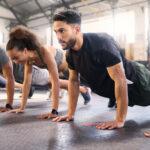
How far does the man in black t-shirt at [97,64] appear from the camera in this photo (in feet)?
6.17

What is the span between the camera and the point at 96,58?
1945 mm

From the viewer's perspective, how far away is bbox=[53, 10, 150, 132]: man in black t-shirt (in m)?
1.88

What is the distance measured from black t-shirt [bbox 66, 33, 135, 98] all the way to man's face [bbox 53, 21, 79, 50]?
97 millimetres

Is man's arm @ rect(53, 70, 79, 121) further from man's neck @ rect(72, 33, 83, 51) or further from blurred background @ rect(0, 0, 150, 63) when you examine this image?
blurred background @ rect(0, 0, 150, 63)

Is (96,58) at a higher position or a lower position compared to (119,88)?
higher

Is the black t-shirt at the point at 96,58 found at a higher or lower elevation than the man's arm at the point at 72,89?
higher

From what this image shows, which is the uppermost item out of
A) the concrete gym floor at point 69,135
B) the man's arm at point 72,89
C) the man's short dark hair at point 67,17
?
the man's short dark hair at point 67,17

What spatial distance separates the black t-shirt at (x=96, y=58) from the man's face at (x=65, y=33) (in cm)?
10

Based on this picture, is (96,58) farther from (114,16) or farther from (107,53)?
(114,16)

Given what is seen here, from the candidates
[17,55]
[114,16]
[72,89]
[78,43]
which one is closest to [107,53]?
[78,43]

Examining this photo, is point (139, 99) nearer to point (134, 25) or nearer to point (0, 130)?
point (0, 130)

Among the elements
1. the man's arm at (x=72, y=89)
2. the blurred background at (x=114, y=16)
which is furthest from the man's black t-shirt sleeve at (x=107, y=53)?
the blurred background at (x=114, y=16)

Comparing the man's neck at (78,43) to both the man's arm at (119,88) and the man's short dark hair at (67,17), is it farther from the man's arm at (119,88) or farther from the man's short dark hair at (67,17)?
the man's arm at (119,88)

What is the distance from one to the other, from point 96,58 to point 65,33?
251 millimetres
